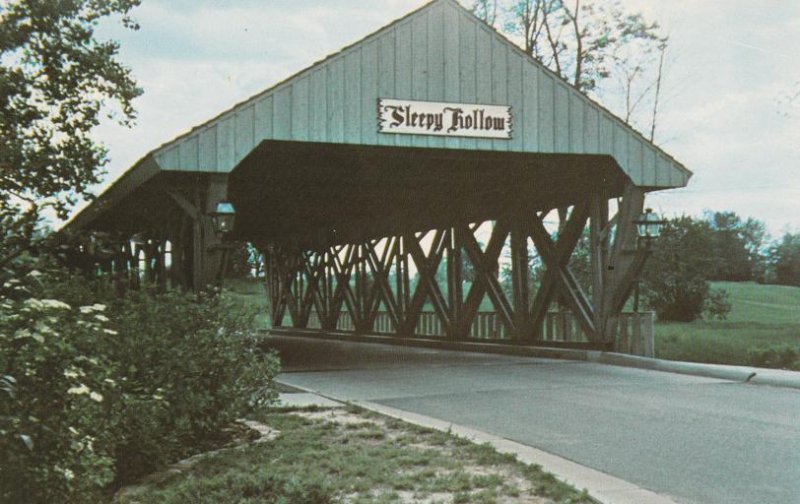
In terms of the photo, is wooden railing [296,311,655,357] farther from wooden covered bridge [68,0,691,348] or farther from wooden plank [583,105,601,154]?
wooden plank [583,105,601,154]

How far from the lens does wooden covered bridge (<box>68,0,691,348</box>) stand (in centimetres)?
1435

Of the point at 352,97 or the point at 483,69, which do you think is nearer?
the point at 352,97

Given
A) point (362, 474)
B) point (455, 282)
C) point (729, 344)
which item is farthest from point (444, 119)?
point (362, 474)

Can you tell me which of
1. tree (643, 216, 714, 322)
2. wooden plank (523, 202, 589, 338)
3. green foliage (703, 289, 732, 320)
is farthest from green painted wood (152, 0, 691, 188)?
green foliage (703, 289, 732, 320)

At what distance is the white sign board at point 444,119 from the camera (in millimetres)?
14883

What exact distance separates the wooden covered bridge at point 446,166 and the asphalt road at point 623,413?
8.83ft

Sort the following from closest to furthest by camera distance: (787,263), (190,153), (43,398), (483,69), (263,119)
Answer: (43,398) → (190,153) → (263,119) → (483,69) → (787,263)

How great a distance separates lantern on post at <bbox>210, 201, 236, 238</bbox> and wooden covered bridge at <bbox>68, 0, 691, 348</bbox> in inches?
6.4

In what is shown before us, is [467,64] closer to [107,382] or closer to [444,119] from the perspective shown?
[444,119]

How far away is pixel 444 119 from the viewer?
15195 mm

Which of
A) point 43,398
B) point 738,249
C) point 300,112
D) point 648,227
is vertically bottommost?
point 43,398

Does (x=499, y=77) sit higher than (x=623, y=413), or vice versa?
(x=499, y=77)

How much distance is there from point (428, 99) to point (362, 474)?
10152 millimetres

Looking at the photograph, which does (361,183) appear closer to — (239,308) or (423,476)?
(239,308)
